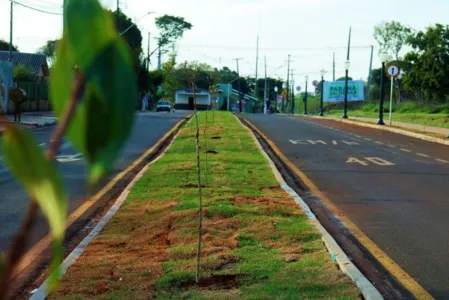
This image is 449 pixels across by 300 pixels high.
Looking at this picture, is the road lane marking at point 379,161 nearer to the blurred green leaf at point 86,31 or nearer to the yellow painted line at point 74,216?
the yellow painted line at point 74,216

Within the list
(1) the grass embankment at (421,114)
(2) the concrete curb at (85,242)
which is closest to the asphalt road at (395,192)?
(2) the concrete curb at (85,242)

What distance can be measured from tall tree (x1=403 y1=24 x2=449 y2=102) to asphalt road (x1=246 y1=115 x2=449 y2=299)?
13.4 metres

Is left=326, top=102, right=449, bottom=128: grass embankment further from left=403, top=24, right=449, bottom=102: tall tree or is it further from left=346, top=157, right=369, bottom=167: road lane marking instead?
left=346, top=157, right=369, bottom=167: road lane marking

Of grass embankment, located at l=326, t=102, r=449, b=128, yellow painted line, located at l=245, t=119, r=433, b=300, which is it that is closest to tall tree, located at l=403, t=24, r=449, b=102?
grass embankment, located at l=326, t=102, r=449, b=128

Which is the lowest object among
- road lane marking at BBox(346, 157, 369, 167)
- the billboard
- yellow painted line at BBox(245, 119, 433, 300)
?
road lane marking at BBox(346, 157, 369, 167)

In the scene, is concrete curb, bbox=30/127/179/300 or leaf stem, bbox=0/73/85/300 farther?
concrete curb, bbox=30/127/179/300

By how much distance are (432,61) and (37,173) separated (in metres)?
37.8

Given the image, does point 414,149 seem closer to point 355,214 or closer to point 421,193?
point 421,193

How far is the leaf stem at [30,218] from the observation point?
2.62ft

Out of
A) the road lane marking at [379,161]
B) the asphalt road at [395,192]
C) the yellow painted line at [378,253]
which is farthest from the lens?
the road lane marking at [379,161]

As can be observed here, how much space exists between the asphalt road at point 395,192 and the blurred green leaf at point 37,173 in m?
5.45

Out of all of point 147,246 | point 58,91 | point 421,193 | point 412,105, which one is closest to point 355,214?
point 421,193

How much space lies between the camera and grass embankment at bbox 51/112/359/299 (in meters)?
5.44

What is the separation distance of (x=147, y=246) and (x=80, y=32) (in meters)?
6.38
